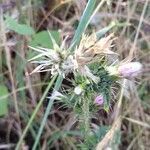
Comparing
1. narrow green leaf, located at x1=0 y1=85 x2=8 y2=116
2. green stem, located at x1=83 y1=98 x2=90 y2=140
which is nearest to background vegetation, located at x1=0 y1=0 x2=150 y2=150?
narrow green leaf, located at x1=0 y1=85 x2=8 y2=116

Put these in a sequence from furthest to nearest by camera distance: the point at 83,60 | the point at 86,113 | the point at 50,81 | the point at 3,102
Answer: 1. the point at 50,81
2. the point at 3,102
3. the point at 86,113
4. the point at 83,60

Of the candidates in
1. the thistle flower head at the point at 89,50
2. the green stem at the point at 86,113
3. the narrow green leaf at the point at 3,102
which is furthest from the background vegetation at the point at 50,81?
the thistle flower head at the point at 89,50

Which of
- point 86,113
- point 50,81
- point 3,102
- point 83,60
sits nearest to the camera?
point 83,60

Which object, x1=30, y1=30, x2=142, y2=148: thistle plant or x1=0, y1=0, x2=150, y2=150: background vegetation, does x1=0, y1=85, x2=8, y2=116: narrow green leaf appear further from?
x1=30, y1=30, x2=142, y2=148: thistle plant

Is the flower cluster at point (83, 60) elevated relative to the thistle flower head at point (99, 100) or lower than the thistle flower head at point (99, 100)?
elevated

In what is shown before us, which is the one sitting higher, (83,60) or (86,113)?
(83,60)

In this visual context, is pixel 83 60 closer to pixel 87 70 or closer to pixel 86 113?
pixel 87 70

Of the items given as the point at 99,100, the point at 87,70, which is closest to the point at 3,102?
the point at 99,100

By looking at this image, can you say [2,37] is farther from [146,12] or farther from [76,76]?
[76,76]

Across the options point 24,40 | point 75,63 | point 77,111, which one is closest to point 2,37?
point 24,40

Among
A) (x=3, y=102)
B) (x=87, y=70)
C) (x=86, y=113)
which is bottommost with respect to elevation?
(x=3, y=102)

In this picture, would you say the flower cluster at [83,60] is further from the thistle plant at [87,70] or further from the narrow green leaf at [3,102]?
the narrow green leaf at [3,102]
